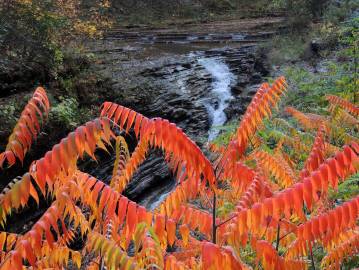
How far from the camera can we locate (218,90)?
55.3 ft

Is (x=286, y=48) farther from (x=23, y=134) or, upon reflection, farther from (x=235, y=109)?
(x=23, y=134)

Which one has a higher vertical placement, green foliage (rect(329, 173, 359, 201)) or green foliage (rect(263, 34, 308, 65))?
green foliage (rect(263, 34, 308, 65))

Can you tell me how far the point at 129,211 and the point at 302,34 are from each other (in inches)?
729

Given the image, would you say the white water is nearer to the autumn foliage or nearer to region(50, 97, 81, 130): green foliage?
region(50, 97, 81, 130): green foliage

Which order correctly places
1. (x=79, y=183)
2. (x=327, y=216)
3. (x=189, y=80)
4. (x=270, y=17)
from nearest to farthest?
(x=327, y=216) < (x=79, y=183) < (x=189, y=80) < (x=270, y=17)

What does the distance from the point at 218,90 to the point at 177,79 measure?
180 centimetres

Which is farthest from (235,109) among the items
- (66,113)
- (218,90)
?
(66,113)

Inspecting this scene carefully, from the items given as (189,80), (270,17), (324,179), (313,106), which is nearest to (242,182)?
(324,179)

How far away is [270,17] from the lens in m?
31.9

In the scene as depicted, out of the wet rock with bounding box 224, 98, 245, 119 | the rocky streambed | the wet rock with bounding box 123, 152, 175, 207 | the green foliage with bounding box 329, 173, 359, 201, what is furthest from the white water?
the green foliage with bounding box 329, 173, 359, 201

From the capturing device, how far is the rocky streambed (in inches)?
466

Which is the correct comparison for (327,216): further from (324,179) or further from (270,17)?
(270,17)

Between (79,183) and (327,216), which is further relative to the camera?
(79,183)

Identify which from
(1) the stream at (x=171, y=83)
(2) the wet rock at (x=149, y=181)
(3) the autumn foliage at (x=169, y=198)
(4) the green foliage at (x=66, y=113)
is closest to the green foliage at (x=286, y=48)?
(1) the stream at (x=171, y=83)
